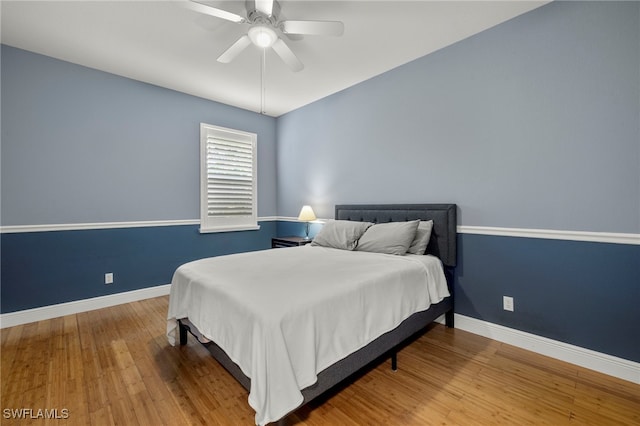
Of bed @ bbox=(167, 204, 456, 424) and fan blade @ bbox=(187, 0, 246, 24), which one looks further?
fan blade @ bbox=(187, 0, 246, 24)

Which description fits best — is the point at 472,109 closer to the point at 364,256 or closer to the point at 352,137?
the point at 352,137

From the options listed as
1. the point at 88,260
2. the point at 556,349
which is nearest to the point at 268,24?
the point at 88,260

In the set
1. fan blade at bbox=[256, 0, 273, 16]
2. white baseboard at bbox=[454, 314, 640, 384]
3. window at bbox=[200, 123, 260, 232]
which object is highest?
fan blade at bbox=[256, 0, 273, 16]

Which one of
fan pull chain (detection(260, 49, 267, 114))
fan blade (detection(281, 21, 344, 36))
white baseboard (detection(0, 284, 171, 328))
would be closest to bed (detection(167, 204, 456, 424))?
white baseboard (detection(0, 284, 171, 328))

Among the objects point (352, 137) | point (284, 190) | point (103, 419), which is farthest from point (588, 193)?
point (284, 190)

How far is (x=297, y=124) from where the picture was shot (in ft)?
14.9

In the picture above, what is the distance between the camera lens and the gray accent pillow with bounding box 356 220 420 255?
258cm

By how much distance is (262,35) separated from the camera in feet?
7.01

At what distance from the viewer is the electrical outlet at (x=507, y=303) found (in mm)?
2363

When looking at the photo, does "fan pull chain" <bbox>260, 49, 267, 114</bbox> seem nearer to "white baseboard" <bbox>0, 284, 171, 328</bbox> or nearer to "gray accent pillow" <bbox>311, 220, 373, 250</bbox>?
"gray accent pillow" <bbox>311, 220, 373, 250</bbox>

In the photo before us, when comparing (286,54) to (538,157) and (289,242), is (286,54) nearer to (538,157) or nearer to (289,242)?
(538,157)

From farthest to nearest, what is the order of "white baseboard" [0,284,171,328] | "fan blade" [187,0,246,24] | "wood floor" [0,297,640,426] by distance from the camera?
"white baseboard" [0,284,171,328], "fan blade" [187,0,246,24], "wood floor" [0,297,640,426]

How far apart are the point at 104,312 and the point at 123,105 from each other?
2460 millimetres

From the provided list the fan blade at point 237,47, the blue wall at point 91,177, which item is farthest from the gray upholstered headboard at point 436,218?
the blue wall at point 91,177
